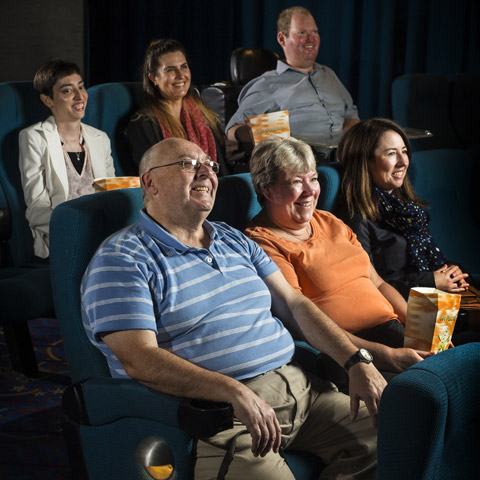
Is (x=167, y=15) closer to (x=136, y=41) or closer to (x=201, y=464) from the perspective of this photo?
(x=136, y=41)

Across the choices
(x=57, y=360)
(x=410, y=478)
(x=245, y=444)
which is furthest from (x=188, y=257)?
(x=57, y=360)

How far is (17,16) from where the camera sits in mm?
→ 4867

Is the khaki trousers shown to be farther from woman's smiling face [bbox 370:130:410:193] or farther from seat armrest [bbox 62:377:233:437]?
woman's smiling face [bbox 370:130:410:193]

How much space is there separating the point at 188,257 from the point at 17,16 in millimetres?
3917

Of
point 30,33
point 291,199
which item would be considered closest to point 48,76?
point 291,199

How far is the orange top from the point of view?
1.91 meters

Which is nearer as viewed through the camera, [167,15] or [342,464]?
[342,464]

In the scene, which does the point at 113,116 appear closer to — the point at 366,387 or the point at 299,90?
the point at 299,90

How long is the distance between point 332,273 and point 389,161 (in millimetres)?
569

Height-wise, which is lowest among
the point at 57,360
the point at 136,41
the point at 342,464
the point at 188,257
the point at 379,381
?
the point at 57,360

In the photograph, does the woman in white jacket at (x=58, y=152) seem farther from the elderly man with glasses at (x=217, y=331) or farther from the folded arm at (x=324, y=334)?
the folded arm at (x=324, y=334)

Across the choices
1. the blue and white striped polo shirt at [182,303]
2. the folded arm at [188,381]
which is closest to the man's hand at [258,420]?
the folded arm at [188,381]

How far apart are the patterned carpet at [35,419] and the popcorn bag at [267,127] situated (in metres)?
1.17

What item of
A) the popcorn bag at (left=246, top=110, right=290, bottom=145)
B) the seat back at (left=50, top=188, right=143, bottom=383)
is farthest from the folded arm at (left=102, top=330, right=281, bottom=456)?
the popcorn bag at (left=246, top=110, right=290, bottom=145)
